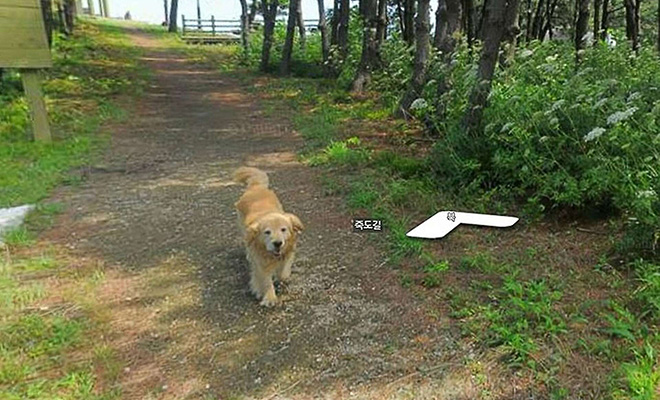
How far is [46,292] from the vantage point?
384 centimetres

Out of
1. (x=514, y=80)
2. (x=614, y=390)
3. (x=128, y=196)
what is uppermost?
(x=514, y=80)

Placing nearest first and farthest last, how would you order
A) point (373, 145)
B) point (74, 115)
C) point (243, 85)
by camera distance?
1. point (373, 145)
2. point (74, 115)
3. point (243, 85)

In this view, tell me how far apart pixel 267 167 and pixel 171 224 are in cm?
220

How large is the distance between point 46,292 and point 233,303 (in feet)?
4.51

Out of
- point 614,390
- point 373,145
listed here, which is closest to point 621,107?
point 614,390

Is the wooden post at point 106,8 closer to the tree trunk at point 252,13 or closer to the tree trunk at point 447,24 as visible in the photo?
the tree trunk at point 252,13

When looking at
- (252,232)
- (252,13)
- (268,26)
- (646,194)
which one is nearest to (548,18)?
(268,26)

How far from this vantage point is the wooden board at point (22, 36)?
7785 millimetres

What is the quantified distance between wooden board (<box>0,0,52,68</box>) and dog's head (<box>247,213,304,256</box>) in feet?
20.8

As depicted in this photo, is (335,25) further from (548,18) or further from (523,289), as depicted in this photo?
(523,289)

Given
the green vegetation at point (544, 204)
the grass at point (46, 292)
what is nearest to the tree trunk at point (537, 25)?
the green vegetation at point (544, 204)

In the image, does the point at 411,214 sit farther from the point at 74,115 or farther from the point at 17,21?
the point at 74,115

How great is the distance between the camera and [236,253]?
4.55m

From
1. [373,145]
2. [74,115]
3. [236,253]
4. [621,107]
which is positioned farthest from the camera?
[74,115]
